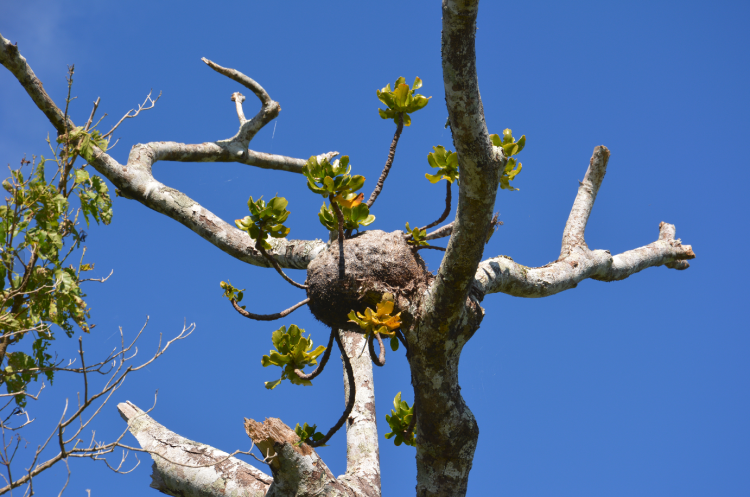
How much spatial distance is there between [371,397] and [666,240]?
2493 mm

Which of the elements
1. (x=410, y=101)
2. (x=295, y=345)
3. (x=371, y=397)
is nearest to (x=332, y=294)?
(x=295, y=345)

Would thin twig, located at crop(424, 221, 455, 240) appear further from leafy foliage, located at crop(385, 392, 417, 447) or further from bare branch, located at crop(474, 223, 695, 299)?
leafy foliage, located at crop(385, 392, 417, 447)

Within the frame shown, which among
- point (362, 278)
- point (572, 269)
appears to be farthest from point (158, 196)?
point (572, 269)

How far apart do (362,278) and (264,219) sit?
491mm

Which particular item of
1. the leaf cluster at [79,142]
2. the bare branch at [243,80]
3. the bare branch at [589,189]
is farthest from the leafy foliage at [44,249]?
the bare branch at [589,189]

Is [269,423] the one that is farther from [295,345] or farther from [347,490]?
[347,490]

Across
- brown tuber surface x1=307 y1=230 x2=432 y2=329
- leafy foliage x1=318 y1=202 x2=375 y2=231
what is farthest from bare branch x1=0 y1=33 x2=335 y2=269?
brown tuber surface x1=307 y1=230 x2=432 y2=329

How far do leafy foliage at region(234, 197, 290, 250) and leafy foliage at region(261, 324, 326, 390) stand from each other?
0.41 metres

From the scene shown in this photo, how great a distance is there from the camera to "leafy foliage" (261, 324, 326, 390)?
220 centimetres

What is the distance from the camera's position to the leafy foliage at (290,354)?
220cm

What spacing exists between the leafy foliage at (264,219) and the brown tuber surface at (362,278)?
27 cm

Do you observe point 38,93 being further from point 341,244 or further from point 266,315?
point 341,244

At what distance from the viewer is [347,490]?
2.38 meters

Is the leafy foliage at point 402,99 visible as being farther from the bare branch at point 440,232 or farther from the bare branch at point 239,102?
the bare branch at point 239,102
